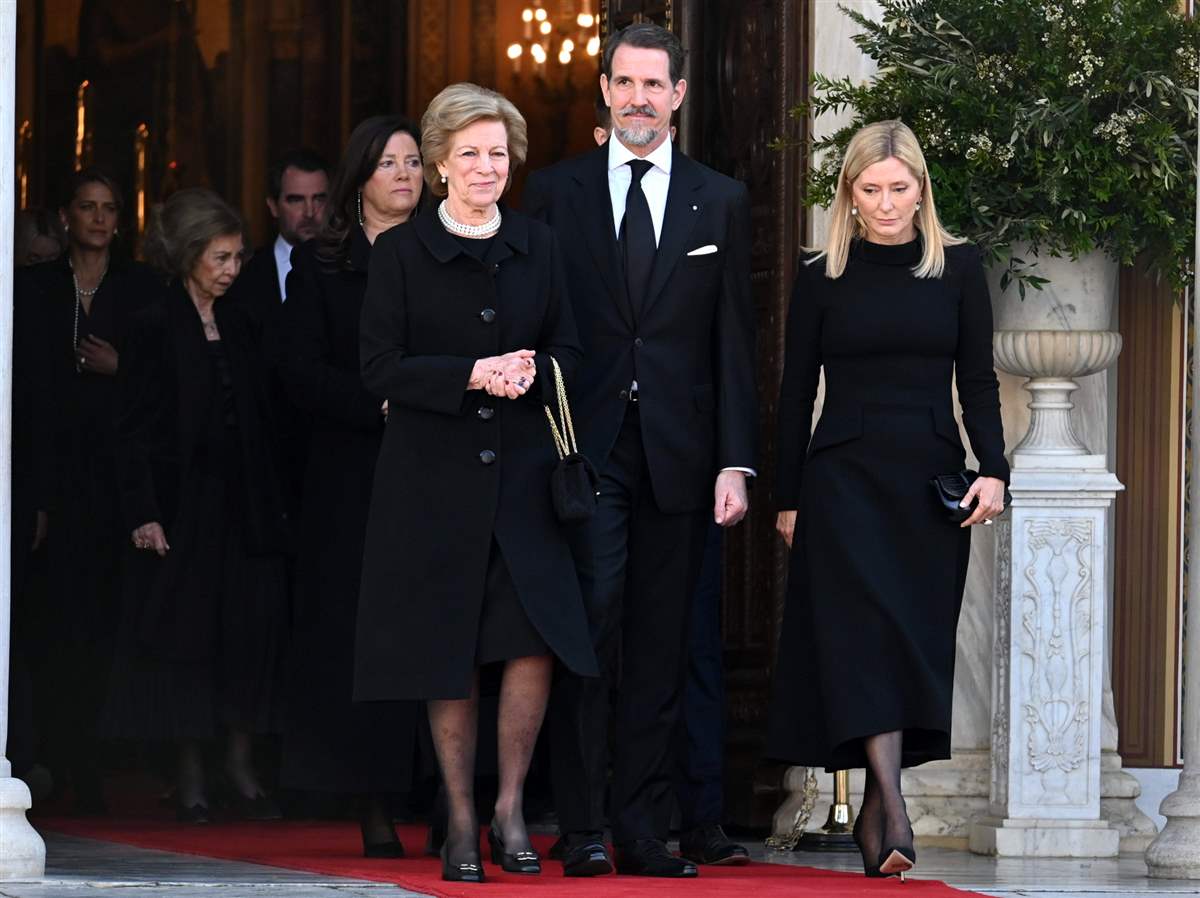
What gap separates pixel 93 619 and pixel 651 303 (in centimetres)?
365

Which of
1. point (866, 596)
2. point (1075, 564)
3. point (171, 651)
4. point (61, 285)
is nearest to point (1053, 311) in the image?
point (1075, 564)

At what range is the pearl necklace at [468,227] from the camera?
6.10 metres

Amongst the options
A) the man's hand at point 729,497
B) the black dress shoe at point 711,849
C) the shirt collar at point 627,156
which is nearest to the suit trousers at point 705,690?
the black dress shoe at point 711,849

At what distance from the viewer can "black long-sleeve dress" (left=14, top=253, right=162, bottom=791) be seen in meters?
8.74

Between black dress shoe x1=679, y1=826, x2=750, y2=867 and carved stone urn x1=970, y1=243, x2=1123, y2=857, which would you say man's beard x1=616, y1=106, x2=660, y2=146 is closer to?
carved stone urn x1=970, y1=243, x2=1123, y2=857

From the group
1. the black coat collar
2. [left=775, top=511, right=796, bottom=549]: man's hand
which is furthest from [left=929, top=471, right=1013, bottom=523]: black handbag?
the black coat collar

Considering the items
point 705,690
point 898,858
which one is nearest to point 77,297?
point 705,690

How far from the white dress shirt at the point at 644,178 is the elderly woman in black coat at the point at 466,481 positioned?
1.19ft

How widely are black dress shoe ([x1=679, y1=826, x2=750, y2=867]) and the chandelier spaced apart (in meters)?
7.24

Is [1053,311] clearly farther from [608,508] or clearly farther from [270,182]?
[270,182]

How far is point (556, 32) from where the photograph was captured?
1355cm

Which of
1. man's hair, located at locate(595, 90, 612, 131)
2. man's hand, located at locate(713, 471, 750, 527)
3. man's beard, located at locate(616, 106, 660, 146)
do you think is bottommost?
man's hand, located at locate(713, 471, 750, 527)

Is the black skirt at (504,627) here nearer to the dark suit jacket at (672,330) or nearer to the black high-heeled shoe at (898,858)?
the dark suit jacket at (672,330)

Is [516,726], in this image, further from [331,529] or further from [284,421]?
[284,421]
